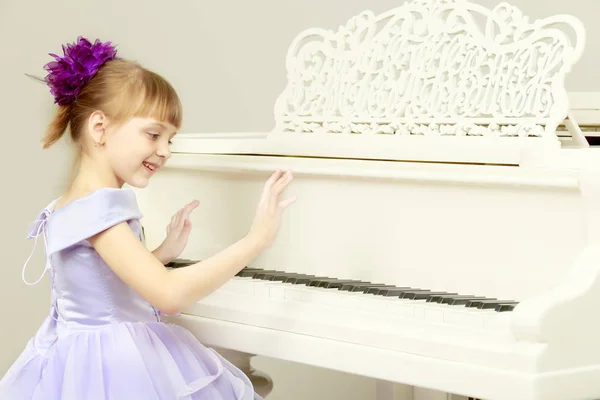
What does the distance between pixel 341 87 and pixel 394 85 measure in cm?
16

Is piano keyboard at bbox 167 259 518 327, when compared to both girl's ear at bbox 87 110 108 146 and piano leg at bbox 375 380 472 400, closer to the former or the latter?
girl's ear at bbox 87 110 108 146

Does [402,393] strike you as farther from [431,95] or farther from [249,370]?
[431,95]

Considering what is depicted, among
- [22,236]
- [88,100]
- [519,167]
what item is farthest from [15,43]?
[519,167]

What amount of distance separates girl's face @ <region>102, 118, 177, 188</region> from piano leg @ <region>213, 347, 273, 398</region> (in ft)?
2.84

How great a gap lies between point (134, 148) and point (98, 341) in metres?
0.44

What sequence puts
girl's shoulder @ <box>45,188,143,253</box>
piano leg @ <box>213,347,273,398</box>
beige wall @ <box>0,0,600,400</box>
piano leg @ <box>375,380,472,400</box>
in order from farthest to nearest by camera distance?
beige wall @ <box>0,0,600,400</box>
piano leg @ <box>375,380,472,400</box>
piano leg @ <box>213,347,273,398</box>
girl's shoulder @ <box>45,188,143,253</box>

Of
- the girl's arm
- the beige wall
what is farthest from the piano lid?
the beige wall

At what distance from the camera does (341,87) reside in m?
2.57

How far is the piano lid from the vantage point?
87.0 inches

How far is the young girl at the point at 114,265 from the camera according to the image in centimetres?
216

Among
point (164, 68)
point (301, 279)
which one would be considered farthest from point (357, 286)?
point (164, 68)

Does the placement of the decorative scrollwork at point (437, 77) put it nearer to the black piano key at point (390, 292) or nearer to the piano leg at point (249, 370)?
the black piano key at point (390, 292)

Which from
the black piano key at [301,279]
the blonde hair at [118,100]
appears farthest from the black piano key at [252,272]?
the blonde hair at [118,100]

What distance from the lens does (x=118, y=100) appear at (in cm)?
225
